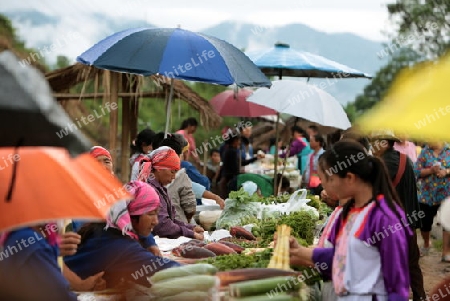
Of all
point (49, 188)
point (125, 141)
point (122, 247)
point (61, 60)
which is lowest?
point (61, 60)

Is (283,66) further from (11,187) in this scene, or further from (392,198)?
(11,187)

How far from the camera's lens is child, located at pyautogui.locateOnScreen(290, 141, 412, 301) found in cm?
355

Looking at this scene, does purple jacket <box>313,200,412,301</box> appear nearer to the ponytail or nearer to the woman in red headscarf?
the ponytail

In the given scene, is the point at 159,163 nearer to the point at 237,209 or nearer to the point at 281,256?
the point at 237,209

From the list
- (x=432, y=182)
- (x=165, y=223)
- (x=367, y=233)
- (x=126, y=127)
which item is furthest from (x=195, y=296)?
(x=126, y=127)

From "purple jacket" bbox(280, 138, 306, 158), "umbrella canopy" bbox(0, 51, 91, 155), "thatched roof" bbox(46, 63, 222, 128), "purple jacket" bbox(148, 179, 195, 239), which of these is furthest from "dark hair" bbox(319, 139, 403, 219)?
"purple jacket" bbox(280, 138, 306, 158)

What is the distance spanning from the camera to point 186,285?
394 cm

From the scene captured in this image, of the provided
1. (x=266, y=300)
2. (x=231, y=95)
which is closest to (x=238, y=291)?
(x=266, y=300)

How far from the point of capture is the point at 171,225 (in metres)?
6.07

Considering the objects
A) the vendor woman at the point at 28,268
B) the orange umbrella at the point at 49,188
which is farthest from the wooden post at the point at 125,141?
the orange umbrella at the point at 49,188

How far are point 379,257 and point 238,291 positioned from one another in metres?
0.81

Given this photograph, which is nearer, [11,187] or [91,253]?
[11,187]

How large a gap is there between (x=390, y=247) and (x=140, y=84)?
743cm

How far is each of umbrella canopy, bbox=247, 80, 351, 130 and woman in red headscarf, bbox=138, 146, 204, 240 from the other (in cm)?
338
